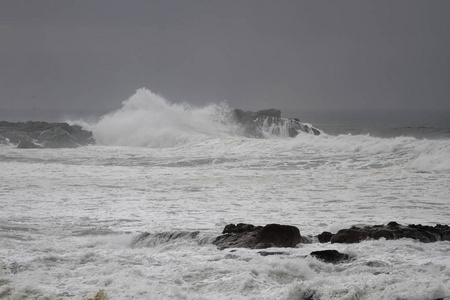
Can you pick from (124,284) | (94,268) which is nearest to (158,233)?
(94,268)

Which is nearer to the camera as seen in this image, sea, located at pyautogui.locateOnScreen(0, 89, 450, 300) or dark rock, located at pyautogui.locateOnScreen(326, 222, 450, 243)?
sea, located at pyautogui.locateOnScreen(0, 89, 450, 300)

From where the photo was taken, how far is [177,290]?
220 inches

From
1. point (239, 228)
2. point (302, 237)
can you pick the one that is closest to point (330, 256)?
point (302, 237)

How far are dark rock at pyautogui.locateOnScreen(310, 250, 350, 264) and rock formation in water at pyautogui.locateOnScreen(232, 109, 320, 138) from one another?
1382 inches

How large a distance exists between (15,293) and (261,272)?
103 inches

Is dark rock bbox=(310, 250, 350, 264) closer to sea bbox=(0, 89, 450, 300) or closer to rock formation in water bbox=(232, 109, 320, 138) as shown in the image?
sea bbox=(0, 89, 450, 300)

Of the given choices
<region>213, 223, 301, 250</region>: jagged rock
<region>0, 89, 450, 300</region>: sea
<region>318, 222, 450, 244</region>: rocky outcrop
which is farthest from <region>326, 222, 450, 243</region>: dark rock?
<region>213, 223, 301, 250</region>: jagged rock

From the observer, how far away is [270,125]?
43438 millimetres

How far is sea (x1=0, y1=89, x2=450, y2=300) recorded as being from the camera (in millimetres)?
5684

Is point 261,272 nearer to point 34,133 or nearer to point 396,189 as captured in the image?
point 396,189

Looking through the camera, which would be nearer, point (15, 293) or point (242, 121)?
point (15, 293)

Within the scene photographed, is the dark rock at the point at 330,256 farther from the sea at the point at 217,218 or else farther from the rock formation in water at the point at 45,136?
the rock formation in water at the point at 45,136

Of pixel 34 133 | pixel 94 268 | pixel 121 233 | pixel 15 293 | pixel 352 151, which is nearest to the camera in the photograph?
pixel 15 293

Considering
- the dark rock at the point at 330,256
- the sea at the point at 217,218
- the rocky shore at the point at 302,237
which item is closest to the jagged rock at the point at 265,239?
the rocky shore at the point at 302,237
